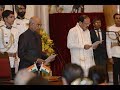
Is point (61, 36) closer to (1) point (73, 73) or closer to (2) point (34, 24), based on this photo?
(2) point (34, 24)

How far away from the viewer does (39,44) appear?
3547 millimetres

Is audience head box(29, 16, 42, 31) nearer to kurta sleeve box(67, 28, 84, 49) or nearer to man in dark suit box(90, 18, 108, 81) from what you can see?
kurta sleeve box(67, 28, 84, 49)

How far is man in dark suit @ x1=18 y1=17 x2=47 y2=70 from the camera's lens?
11.5 ft

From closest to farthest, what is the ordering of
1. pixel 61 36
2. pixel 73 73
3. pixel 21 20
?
pixel 73 73
pixel 21 20
pixel 61 36

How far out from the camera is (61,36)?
3924mm

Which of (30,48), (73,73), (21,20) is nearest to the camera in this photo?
(73,73)

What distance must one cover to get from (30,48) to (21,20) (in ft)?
1.05

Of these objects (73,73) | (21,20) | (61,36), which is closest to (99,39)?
(61,36)

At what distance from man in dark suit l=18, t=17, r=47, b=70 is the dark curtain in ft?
0.58

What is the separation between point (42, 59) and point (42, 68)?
0.09 meters

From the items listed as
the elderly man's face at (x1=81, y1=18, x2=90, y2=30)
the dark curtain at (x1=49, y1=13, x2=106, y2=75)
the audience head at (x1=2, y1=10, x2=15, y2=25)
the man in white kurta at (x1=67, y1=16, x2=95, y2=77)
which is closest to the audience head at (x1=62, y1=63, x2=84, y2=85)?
the dark curtain at (x1=49, y1=13, x2=106, y2=75)
